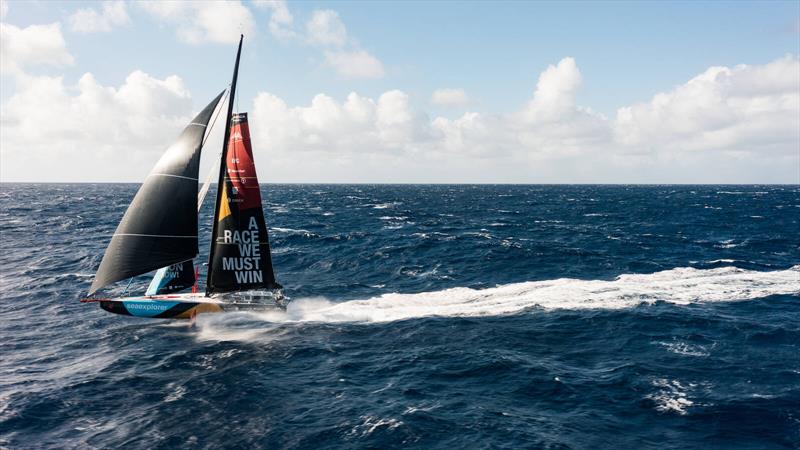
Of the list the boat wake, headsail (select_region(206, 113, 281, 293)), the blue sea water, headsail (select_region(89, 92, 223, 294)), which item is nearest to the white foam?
the boat wake

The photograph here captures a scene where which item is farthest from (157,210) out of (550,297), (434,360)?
(550,297)

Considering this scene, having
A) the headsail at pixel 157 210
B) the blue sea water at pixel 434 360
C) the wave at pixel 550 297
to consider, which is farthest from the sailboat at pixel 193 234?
the wave at pixel 550 297

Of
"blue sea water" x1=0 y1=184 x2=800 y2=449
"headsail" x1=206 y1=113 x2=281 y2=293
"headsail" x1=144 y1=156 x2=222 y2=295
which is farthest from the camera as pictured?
"headsail" x1=144 y1=156 x2=222 y2=295

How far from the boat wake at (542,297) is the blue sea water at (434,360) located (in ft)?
0.69

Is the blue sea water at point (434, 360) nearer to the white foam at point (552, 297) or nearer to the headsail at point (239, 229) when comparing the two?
the white foam at point (552, 297)

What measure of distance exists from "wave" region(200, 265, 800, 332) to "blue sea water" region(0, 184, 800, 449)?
8.1 inches

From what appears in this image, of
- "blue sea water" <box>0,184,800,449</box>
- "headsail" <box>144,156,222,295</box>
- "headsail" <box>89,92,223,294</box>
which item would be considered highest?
"headsail" <box>89,92,223,294</box>

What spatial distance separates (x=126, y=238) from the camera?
25109 millimetres

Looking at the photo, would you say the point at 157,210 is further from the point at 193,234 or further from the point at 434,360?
the point at 434,360

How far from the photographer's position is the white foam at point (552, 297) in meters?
30.2

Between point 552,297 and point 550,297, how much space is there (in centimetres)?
14

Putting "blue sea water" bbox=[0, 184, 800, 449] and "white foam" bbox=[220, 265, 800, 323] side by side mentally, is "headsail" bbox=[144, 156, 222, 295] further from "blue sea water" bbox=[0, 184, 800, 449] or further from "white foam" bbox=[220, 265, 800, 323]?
"white foam" bbox=[220, 265, 800, 323]

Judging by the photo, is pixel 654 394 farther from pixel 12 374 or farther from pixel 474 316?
pixel 12 374

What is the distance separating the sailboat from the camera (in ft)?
82.4
